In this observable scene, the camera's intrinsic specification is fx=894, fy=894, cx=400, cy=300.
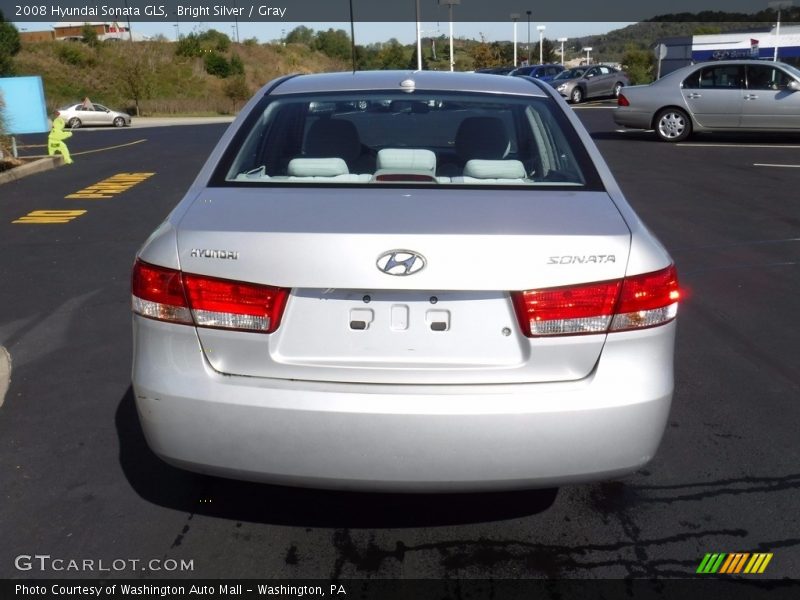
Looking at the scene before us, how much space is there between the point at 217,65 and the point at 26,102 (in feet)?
173

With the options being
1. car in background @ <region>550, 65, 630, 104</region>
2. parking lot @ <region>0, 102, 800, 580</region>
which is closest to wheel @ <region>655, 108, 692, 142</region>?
parking lot @ <region>0, 102, 800, 580</region>

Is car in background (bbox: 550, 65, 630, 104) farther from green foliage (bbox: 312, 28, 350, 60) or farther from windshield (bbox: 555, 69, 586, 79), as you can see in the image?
green foliage (bbox: 312, 28, 350, 60)

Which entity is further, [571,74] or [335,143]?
[571,74]


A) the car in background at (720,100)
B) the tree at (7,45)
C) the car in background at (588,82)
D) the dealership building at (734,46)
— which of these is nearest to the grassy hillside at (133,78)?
the tree at (7,45)

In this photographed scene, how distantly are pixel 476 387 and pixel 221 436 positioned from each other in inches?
32.4

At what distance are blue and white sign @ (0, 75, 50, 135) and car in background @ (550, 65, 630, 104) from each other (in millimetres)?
19219

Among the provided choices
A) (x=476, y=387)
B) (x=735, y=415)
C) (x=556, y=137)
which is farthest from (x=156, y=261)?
(x=735, y=415)

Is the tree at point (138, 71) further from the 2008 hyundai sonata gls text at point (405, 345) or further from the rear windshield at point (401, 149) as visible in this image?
the 2008 hyundai sonata gls text at point (405, 345)

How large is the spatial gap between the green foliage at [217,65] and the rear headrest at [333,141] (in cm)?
7416

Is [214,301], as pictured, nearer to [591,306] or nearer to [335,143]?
[591,306]

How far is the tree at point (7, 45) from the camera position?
5334 centimetres

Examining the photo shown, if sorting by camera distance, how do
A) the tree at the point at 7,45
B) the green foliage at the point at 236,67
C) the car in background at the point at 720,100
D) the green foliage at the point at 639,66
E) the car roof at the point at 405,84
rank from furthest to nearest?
the green foliage at the point at 236,67 < the tree at the point at 7,45 < the green foliage at the point at 639,66 < the car in background at the point at 720,100 < the car roof at the point at 405,84

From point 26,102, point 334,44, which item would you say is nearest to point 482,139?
point 26,102

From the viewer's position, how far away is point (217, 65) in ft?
244
